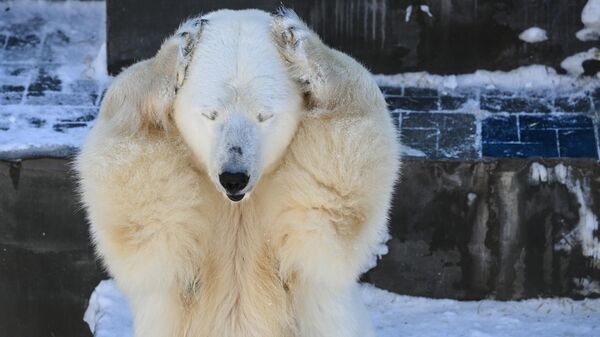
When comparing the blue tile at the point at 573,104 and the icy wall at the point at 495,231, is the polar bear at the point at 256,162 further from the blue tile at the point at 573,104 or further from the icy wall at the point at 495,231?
the blue tile at the point at 573,104

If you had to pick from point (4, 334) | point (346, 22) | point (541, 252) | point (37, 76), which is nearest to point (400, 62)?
point (346, 22)

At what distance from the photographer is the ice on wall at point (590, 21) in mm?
6418

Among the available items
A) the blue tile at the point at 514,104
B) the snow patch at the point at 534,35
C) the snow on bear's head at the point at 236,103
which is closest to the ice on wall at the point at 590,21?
the snow patch at the point at 534,35

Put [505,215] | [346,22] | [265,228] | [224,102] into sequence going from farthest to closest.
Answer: [346,22], [505,215], [265,228], [224,102]

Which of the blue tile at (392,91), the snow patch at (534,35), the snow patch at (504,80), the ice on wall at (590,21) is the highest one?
the ice on wall at (590,21)

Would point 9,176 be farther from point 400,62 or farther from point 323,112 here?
point 323,112

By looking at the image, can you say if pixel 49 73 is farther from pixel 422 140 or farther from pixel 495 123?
pixel 495 123

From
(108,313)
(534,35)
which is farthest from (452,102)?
(108,313)

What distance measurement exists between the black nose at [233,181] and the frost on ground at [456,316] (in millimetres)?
2224

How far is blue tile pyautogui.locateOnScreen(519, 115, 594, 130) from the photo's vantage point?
20.1ft

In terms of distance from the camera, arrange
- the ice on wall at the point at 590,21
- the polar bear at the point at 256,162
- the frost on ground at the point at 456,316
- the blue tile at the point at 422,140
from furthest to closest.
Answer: the ice on wall at the point at 590,21 → the blue tile at the point at 422,140 → the frost on ground at the point at 456,316 → the polar bear at the point at 256,162

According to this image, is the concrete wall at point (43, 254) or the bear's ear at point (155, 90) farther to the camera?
the concrete wall at point (43, 254)

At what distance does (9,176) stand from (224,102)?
2.50 m

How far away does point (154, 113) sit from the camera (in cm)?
385
